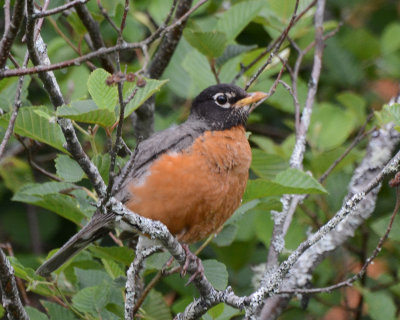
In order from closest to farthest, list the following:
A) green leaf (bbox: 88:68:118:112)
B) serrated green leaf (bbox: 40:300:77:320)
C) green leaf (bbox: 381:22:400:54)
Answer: green leaf (bbox: 88:68:118:112), serrated green leaf (bbox: 40:300:77:320), green leaf (bbox: 381:22:400:54)

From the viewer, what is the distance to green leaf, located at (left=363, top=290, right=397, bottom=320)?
362 cm

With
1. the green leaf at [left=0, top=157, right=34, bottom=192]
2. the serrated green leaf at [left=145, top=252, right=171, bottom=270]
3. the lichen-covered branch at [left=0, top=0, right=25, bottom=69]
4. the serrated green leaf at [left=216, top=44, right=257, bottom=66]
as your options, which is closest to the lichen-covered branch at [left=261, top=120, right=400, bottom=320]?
the serrated green leaf at [left=145, top=252, right=171, bottom=270]

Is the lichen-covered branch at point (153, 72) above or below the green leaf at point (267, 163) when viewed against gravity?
above

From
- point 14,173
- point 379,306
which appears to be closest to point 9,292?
point 14,173

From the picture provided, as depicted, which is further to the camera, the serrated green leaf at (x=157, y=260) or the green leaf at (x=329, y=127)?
the green leaf at (x=329, y=127)

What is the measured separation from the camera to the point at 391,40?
4871 millimetres

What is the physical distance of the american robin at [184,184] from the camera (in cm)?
296

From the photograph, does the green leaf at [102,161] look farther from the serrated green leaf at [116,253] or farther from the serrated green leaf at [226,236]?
the serrated green leaf at [226,236]

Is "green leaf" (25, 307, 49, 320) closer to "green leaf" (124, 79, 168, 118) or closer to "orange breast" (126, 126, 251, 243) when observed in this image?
"orange breast" (126, 126, 251, 243)

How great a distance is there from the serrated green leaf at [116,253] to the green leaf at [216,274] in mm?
323

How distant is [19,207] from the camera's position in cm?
483

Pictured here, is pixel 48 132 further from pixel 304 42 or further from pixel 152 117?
pixel 304 42

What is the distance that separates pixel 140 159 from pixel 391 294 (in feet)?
6.49

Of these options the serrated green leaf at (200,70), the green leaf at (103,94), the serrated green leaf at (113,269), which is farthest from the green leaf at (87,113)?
the serrated green leaf at (200,70)
